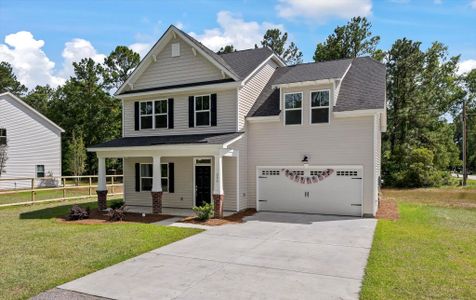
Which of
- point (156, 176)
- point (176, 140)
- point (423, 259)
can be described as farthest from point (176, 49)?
point (423, 259)

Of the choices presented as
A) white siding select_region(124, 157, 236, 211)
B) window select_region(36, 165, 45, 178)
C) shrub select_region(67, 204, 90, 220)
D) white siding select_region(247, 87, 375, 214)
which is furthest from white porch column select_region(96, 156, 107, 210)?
window select_region(36, 165, 45, 178)

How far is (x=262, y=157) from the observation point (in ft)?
51.4

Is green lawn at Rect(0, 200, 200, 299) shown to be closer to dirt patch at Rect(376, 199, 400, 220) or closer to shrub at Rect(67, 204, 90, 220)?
shrub at Rect(67, 204, 90, 220)

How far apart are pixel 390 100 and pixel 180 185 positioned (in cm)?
2549

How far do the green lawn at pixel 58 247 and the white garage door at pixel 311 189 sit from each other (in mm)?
5396

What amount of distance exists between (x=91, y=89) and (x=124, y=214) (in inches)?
1280

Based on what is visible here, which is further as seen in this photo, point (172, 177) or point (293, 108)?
point (172, 177)

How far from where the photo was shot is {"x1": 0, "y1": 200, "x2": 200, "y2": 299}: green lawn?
21.4 feet

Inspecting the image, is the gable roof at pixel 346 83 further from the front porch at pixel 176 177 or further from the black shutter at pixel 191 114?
the front porch at pixel 176 177

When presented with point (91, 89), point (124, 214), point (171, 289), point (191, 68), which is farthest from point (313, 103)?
point (91, 89)

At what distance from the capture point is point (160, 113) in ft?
55.6

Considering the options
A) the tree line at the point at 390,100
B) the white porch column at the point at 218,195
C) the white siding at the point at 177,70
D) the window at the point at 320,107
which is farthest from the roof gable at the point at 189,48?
the tree line at the point at 390,100

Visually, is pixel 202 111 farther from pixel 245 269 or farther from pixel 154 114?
pixel 245 269

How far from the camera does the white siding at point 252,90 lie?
1541cm
